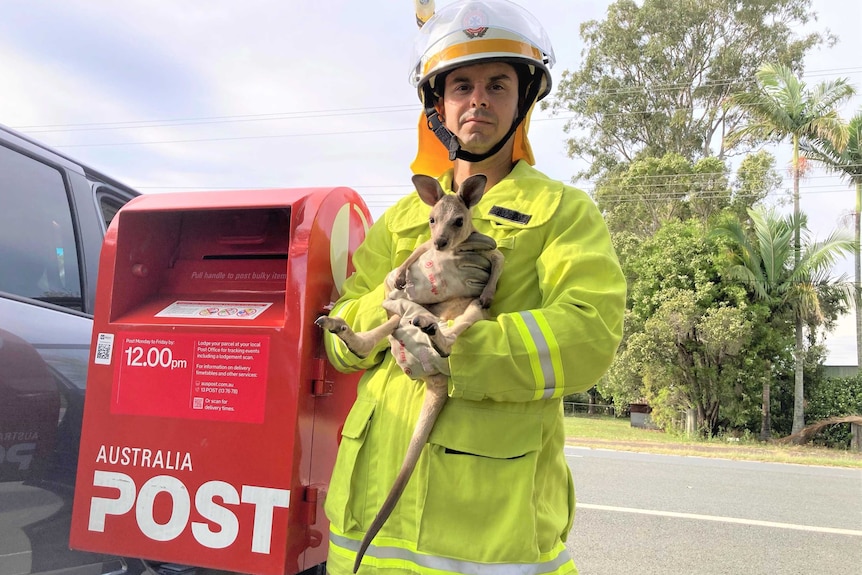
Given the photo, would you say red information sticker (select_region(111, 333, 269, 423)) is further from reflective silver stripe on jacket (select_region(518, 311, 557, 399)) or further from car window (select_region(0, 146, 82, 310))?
reflective silver stripe on jacket (select_region(518, 311, 557, 399))

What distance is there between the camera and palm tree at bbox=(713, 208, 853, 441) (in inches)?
619

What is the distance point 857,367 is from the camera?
55.2ft

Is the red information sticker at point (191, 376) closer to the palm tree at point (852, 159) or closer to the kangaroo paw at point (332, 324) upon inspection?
the kangaroo paw at point (332, 324)

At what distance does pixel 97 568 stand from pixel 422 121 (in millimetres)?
1931

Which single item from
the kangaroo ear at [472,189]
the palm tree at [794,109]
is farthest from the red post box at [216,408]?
the palm tree at [794,109]

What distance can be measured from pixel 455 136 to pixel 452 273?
497 millimetres

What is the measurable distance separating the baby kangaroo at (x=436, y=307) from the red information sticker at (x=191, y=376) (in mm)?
523

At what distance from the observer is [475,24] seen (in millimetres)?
1808

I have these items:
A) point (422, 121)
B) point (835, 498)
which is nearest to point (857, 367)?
point (835, 498)

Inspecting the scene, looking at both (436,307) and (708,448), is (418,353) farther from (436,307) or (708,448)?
(708,448)

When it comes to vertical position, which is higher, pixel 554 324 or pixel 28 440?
pixel 554 324

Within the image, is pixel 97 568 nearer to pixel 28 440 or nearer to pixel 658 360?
pixel 28 440

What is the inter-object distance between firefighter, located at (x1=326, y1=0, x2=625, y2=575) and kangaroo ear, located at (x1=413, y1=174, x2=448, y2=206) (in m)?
0.17

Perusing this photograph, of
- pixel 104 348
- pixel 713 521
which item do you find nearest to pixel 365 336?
pixel 104 348
